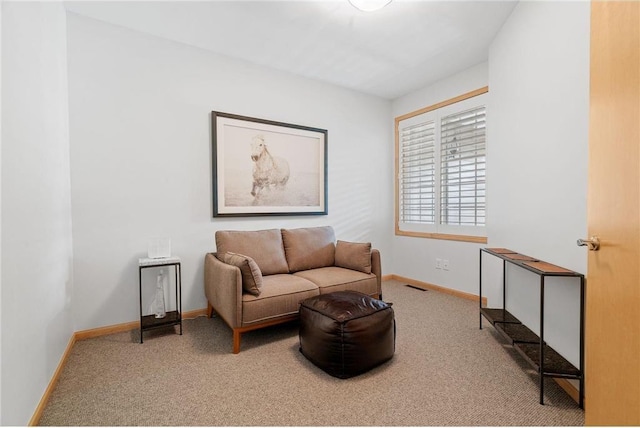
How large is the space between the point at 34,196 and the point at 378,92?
3816mm

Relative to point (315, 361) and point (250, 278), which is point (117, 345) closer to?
point (250, 278)

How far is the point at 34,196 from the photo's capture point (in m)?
1.62

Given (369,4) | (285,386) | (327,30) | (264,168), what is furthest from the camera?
(264,168)

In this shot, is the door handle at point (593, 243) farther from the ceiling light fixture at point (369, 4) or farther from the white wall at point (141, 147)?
the white wall at point (141, 147)

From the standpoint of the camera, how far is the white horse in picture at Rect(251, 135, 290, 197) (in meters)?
3.32

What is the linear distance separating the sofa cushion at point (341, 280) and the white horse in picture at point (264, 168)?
1039mm

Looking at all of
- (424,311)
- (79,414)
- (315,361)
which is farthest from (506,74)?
(79,414)

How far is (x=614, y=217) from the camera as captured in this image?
1.19m

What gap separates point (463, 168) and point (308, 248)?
204 centimetres

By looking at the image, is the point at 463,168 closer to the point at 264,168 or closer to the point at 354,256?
the point at 354,256

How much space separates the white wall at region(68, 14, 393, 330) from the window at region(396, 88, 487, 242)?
1704 millimetres

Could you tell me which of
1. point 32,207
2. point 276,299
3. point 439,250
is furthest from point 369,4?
point 439,250

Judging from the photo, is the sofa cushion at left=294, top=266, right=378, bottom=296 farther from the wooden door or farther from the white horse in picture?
the wooden door

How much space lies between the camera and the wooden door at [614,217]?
1.09 m
